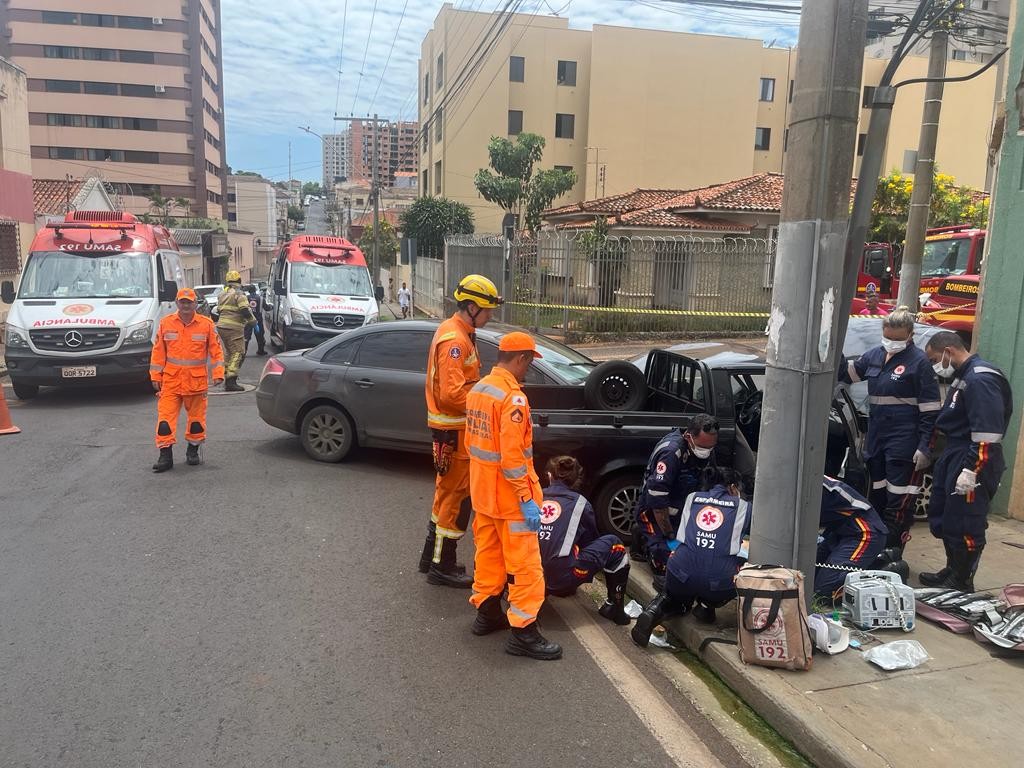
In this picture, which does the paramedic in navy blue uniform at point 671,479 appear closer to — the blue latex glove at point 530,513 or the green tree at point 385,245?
the blue latex glove at point 530,513

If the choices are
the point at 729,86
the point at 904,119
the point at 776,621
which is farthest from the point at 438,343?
the point at 904,119

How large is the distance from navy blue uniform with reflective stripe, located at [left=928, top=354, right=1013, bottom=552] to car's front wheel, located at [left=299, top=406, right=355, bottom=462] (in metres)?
5.26

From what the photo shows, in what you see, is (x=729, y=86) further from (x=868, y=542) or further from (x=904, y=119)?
(x=868, y=542)

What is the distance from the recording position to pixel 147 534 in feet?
18.8

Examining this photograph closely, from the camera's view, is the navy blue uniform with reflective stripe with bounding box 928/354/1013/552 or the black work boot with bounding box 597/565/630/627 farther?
the navy blue uniform with reflective stripe with bounding box 928/354/1013/552

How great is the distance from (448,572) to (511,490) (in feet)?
4.31

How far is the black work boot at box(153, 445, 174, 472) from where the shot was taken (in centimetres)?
744

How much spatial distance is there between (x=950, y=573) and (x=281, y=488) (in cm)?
535

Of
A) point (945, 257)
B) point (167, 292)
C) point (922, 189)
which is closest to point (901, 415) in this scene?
point (922, 189)

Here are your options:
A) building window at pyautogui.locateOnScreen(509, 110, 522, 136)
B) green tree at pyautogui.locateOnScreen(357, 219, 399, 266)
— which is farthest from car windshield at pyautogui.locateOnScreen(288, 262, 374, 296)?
green tree at pyautogui.locateOnScreen(357, 219, 399, 266)

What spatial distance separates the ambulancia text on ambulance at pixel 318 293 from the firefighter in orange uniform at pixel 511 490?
11.8 metres

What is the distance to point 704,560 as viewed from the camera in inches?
165

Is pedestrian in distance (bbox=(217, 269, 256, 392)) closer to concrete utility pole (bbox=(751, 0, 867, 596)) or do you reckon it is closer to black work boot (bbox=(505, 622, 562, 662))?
black work boot (bbox=(505, 622, 562, 662))

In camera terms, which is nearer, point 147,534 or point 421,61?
point 147,534
